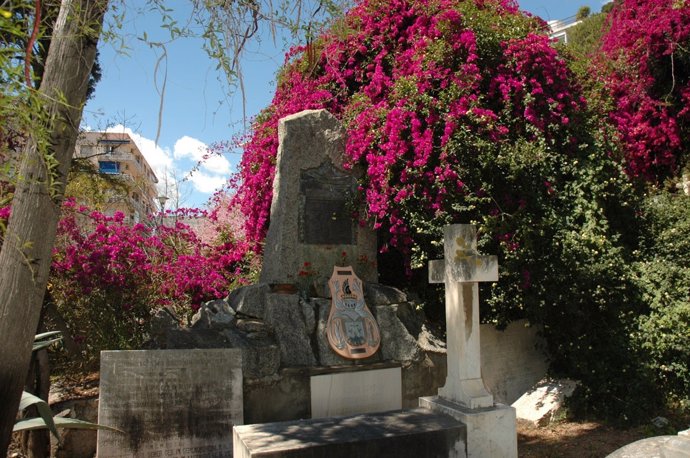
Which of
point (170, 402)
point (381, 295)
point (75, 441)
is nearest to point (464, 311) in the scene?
point (381, 295)

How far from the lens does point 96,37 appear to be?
11.1ft

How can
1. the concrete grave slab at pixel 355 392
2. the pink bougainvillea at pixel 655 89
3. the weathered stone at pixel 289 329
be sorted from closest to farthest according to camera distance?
the concrete grave slab at pixel 355 392, the weathered stone at pixel 289 329, the pink bougainvillea at pixel 655 89

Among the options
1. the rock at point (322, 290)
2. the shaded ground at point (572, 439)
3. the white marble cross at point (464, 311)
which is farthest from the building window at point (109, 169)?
the shaded ground at point (572, 439)

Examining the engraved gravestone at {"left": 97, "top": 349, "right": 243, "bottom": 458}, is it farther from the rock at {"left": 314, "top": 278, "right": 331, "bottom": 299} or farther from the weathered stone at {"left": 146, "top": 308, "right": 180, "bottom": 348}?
the rock at {"left": 314, "top": 278, "right": 331, "bottom": 299}

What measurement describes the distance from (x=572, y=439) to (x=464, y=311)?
1924mm

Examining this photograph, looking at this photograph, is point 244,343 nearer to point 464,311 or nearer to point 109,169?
point 464,311

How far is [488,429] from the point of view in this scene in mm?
4586

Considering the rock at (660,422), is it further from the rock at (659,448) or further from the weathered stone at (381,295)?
the weathered stone at (381,295)

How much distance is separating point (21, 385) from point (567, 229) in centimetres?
566

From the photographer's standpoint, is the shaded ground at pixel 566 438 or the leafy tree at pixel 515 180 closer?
the shaded ground at pixel 566 438

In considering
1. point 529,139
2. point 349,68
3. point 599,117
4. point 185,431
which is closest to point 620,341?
point 529,139

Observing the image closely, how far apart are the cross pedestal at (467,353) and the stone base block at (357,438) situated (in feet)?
0.67

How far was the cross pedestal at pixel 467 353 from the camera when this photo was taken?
15.1ft

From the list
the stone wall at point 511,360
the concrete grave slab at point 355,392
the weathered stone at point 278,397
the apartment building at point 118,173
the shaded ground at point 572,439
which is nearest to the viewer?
the shaded ground at point 572,439
